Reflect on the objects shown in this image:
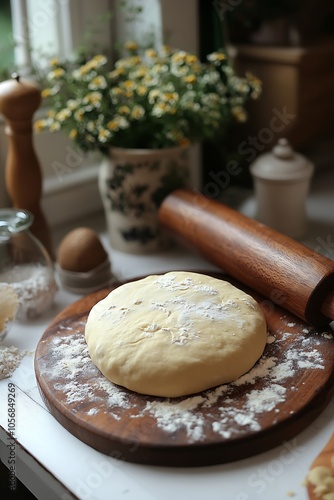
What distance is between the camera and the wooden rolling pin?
973 millimetres

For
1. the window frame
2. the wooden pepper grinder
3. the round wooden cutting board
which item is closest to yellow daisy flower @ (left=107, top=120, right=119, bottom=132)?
the wooden pepper grinder

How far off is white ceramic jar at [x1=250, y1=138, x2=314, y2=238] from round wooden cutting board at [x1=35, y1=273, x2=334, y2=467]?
0.42 metres

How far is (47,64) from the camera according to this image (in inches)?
56.5

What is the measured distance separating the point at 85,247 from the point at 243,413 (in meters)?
0.46

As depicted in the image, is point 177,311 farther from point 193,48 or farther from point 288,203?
point 193,48

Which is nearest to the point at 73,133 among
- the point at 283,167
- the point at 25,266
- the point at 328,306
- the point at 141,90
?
the point at 141,90

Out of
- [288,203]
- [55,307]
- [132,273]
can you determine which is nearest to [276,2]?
[288,203]

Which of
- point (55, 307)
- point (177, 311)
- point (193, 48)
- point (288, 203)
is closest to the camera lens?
point (177, 311)

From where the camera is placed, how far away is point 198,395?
2.84 ft

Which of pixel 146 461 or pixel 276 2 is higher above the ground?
pixel 276 2

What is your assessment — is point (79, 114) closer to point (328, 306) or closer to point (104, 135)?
point (104, 135)

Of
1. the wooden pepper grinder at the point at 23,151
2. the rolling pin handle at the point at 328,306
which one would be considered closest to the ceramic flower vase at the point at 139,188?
the wooden pepper grinder at the point at 23,151

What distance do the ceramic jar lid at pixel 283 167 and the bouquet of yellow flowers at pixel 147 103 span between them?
0.38ft

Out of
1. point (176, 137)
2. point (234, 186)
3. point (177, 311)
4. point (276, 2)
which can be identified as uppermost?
point (276, 2)
